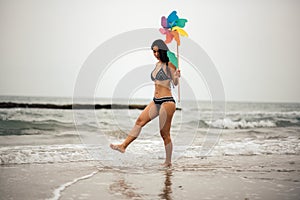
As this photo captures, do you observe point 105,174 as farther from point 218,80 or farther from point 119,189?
point 218,80

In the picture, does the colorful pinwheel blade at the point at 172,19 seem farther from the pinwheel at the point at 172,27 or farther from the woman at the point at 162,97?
the woman at the point at 162,97

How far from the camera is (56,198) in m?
3.22

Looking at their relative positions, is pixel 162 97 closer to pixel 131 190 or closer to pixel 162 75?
pixel 162 75

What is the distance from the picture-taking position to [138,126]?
505 cm

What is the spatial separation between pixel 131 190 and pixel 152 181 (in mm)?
517

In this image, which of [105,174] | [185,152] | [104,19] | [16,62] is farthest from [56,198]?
[104,19]

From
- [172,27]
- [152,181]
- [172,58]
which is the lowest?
[152,181]

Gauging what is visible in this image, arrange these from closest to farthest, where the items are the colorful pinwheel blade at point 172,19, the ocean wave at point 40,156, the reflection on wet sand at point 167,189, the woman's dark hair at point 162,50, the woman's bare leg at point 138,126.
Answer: the reflection on wet sand at point 167,189 < the woman's bare leg at point 138,126 < the woman's dark hair at point 162,50 < the colorful pinwheel blade at point 172,19 < the ocean wave at point 40,156

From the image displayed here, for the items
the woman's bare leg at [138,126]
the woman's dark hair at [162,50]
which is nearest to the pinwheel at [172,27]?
the woman's dark hair at [162,50]

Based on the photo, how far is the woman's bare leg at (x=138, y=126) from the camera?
5039 mm

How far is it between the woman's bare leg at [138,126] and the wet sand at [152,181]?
A: 0.33m

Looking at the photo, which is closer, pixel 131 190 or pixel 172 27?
pixel 131 190

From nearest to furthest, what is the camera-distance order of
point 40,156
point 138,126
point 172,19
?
point 138,126 < point 172,19 < point 40,156

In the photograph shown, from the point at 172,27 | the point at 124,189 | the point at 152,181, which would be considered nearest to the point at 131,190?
the point at 124,189
